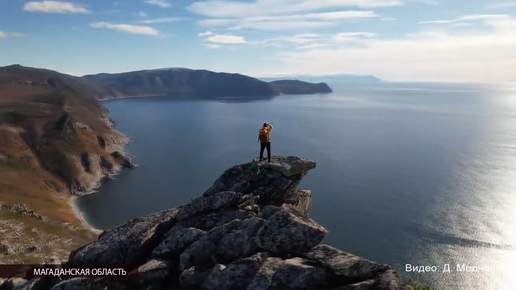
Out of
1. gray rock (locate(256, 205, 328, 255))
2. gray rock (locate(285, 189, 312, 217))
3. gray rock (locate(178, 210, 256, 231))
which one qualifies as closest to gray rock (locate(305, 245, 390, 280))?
gray rock (locate(256, 205, 328, 255))

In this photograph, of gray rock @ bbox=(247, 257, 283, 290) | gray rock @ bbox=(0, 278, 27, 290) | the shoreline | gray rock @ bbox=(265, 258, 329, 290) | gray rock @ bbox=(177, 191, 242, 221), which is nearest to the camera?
gray rock @ bbox=(265, 258, 329, 290)

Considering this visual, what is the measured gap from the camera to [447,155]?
414 ft

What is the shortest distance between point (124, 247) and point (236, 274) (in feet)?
25.5

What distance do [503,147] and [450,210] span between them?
253 ft

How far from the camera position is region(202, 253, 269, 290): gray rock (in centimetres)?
1569

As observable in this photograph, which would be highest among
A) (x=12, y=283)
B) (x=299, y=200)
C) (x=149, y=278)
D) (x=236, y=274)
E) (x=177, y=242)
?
(x=299, y=200)

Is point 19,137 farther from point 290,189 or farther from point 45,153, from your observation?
point 290,189

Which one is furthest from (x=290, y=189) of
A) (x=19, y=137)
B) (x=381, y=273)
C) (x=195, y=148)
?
(x=195, y=148)

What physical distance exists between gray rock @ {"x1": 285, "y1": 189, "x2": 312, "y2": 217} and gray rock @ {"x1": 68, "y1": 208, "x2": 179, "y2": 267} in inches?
347

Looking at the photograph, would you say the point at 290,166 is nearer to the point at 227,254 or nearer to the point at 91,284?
the point at 227,254

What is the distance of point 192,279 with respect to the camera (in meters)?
16.7

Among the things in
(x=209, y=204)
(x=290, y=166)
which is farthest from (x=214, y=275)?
(x=290, y=166)

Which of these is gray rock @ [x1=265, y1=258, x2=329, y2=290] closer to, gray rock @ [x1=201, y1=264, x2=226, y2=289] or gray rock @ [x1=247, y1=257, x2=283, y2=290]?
gray rock @ [x1=247, y1=257, x2=283, y2=290]

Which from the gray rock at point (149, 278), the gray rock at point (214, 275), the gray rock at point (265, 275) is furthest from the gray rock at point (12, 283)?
the gray rock at point (265, 275)
